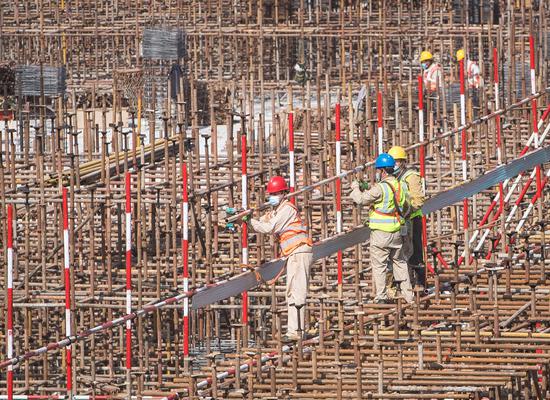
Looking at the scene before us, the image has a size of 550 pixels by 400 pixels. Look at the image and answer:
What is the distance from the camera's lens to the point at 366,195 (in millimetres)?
26000

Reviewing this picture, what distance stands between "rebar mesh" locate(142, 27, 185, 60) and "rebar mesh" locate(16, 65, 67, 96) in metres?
1.78

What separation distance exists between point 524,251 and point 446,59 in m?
13.9

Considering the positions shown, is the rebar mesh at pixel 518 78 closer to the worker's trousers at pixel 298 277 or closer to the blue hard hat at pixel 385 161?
the blue hard hat at pixel 385 161

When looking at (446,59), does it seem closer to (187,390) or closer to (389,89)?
(389,89)

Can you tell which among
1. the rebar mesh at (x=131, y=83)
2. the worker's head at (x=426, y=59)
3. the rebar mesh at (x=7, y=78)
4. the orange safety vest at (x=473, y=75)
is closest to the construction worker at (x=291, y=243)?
the orange safety vest at (x=473, y=75)

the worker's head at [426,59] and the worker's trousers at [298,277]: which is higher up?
the worker's head at [426,59]

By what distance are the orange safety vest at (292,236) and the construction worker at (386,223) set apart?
751 mm

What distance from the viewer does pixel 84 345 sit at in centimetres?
2727

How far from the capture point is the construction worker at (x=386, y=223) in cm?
2611

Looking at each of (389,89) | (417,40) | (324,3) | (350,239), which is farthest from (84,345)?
(324,3)

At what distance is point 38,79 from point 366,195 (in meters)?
13.9

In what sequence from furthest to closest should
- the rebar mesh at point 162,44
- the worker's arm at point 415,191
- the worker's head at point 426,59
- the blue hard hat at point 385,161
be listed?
the rebar mesh at point 162,44
the worker's head at point 426,59
the worker's arm at point 415,191
the blue hard hat at point 385,161

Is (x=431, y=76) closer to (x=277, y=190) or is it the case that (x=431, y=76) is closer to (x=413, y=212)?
(x=413, y=212)

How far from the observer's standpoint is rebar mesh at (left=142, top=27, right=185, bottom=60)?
131ft
